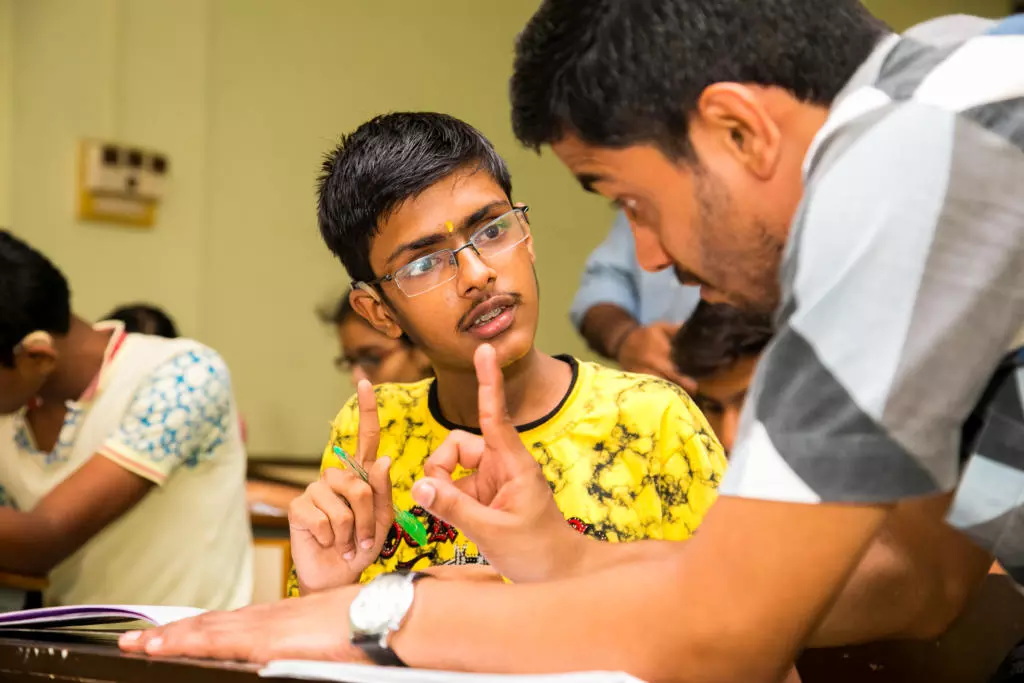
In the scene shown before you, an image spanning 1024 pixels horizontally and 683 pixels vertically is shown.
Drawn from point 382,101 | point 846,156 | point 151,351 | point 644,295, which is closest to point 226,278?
point 382,101

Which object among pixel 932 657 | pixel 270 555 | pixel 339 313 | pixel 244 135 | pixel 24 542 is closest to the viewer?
pixel 932 657

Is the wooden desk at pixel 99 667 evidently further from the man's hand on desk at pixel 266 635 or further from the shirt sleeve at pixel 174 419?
the shirt sleeve at pixel 174 419

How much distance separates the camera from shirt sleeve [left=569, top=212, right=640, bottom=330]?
2348mm

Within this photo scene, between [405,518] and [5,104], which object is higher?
[5,104]

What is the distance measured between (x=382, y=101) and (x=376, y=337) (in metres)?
1.17

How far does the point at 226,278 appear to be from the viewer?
3.53 meters

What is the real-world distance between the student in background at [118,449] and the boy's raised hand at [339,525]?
91 cm

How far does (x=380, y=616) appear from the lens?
2.59 feet

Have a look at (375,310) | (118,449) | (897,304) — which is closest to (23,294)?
(118,449)

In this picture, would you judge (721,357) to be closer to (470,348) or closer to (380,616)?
(470,348)

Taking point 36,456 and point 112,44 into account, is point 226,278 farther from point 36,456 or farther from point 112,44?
point 36,456

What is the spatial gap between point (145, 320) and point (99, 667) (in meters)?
2.47

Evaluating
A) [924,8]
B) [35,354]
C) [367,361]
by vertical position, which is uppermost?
[924,8]

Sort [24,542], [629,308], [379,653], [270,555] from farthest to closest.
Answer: [270,555] < [629,308] < [24,542] < [379,653]
